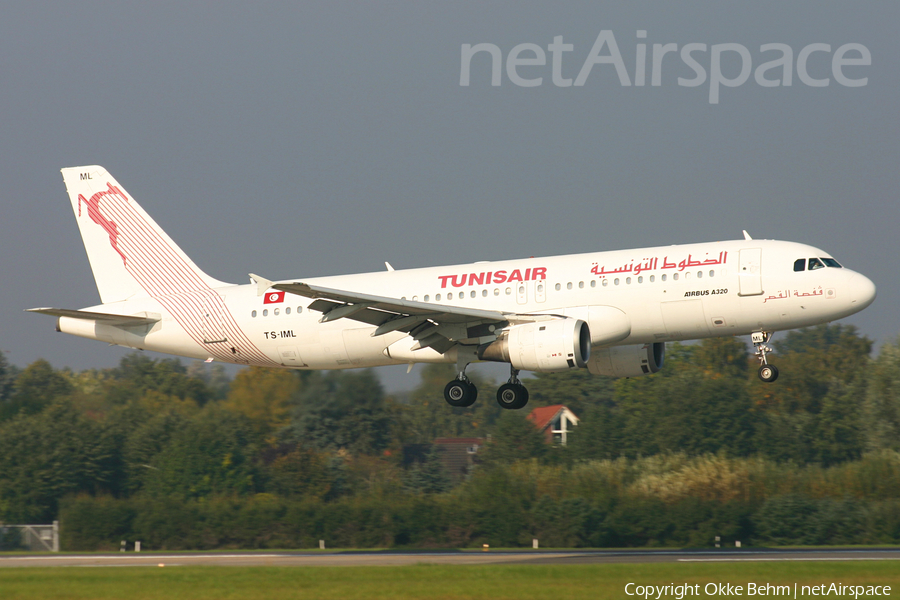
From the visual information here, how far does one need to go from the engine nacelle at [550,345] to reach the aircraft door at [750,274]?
15.1ft

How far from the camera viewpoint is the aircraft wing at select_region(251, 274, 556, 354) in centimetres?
3014

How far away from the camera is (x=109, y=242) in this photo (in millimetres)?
38625

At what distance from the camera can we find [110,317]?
35.6 metres

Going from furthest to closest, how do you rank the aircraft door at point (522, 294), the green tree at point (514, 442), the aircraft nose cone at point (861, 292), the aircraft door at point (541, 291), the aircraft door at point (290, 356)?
the green tree at point (514, 442)
the aircraft door at point (290, 356)
the aircraft door at point (522, 294)
the aircraft door at point (541, 291)
the aircraft nose cone at point (861, 292)

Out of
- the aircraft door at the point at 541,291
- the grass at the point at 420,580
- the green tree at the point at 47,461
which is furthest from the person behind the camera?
the green tree at the point at 47,461

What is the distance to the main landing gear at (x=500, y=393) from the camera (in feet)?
109

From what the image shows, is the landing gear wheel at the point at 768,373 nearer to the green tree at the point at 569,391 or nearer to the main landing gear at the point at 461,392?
the main landing gear at the point at 461,392

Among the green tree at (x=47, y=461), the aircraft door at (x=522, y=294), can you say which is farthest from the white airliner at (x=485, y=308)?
the green tree at (x=47, y=461)

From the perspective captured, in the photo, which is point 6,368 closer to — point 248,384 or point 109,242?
point 248,384

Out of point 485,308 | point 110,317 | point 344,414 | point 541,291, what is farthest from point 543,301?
point 344,414

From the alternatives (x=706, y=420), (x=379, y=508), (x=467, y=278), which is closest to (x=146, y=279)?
(x=467, y=278)

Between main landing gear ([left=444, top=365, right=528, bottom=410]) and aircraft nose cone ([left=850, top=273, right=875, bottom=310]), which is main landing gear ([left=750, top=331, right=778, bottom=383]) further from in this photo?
main landing gear ([left=444, top=365, right=528, bottom=410])

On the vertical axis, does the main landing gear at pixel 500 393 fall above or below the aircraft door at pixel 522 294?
below

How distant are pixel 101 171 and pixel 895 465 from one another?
1419 inches
